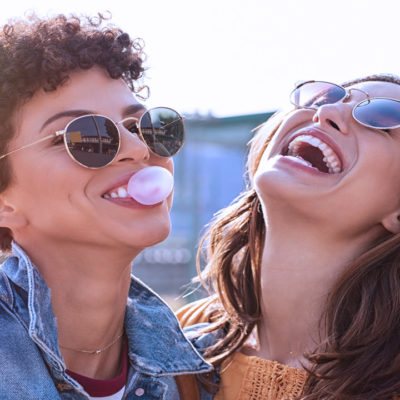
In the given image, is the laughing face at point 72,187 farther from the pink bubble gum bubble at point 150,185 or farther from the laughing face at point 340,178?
the laughing face at point 340,178

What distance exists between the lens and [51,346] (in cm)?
230

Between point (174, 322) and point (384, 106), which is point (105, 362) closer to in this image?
point (174, 322)

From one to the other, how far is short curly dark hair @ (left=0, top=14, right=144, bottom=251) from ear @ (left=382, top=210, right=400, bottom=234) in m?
1.34

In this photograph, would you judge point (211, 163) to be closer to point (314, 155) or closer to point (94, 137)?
point (314, 155)

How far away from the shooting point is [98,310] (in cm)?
257

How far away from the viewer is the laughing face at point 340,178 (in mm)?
2686

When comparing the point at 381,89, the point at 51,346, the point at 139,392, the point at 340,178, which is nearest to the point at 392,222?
the point at 340,178

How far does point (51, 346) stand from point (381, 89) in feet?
6.33

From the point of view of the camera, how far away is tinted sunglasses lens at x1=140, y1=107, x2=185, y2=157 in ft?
8.52

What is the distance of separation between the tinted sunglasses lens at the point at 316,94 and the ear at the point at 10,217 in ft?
4.88

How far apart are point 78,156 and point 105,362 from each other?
0.92 m

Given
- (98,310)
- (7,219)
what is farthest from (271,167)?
(7,219)

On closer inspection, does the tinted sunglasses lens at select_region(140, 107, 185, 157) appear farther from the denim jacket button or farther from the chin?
the denim jacket button

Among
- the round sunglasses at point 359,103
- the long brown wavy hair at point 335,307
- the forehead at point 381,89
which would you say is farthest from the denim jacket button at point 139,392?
the forehead at point 381,89
